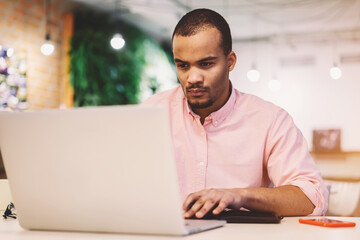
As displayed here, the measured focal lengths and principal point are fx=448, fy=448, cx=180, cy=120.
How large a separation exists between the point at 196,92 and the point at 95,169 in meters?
0.78

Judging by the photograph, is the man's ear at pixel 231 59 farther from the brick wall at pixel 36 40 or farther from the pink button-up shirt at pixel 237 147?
the brick wall at pixel 36 40

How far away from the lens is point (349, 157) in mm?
7238

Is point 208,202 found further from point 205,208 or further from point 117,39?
point 117,39

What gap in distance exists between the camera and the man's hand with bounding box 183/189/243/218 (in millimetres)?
1152

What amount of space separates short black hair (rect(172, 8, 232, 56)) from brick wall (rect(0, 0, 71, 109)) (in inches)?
172

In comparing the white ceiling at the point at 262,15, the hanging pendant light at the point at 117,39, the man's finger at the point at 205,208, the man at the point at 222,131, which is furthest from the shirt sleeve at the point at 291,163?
the white ceiling at the point at 262,15

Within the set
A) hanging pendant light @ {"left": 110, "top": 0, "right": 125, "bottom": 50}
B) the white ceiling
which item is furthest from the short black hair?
the white ceiling

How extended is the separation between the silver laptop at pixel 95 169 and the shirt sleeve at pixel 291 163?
0.64m

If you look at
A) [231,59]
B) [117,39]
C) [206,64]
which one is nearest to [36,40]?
[117,39]

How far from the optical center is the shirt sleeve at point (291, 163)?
1.49 metres

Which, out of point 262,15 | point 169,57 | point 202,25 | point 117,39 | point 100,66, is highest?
point 262,15

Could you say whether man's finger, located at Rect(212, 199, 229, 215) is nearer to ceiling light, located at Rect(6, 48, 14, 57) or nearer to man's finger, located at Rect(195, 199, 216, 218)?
man's finger, located at Rect(195, 199, 216, 218)

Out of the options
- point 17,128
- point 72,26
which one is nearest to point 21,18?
point 72,26

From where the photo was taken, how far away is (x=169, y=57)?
8742 millimetres
